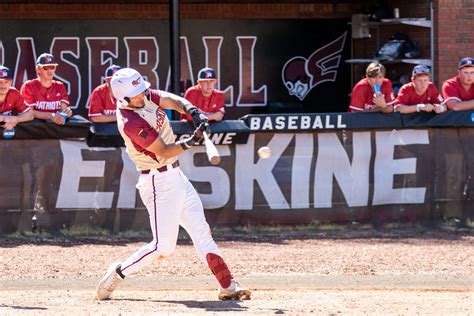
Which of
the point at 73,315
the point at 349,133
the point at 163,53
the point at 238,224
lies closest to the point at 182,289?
the point at 73,315

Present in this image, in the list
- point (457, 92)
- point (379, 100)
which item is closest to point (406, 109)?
point (379, 100)

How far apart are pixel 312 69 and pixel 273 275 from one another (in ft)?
28.5

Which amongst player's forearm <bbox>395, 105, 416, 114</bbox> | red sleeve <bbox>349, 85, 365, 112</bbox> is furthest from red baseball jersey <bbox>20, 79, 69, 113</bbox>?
player's forearm <bbox>395, 105, 416, 114</bbox>

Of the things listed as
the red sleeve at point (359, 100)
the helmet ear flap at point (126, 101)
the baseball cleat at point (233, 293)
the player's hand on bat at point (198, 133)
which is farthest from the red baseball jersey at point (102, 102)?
the player's hand on bat at point (198, 133)

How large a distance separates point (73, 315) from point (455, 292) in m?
3.34

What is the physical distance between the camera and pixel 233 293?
854cm

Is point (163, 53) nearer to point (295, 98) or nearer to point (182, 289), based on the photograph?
point (295, 98)

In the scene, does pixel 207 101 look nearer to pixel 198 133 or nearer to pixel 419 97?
pixel 419 97

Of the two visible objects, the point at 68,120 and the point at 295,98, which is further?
the point at 295,98

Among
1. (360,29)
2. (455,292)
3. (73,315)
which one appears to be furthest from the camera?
(360,29)

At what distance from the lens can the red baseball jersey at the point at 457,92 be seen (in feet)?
41.5

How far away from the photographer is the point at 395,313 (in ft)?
25.8

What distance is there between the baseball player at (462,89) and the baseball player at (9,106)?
16.2 ft

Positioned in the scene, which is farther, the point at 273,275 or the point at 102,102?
the point at 102,102
